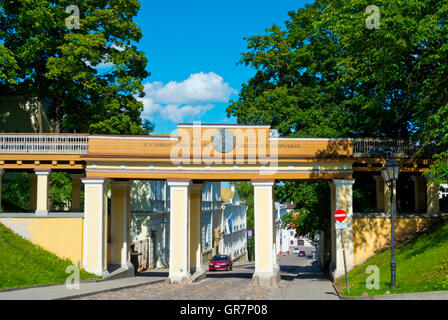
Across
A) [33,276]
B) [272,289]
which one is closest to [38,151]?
[33,276]

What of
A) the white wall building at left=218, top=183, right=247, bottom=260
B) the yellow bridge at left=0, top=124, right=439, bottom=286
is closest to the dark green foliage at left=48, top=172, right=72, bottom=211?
the yellow bridge at left=0, top=124, right=439, bottom=286

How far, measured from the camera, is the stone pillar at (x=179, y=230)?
2542cm

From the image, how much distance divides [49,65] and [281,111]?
50.8ft

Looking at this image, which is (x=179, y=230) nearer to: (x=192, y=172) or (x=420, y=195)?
(x=192, y=172)

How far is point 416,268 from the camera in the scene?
17859 millimetres

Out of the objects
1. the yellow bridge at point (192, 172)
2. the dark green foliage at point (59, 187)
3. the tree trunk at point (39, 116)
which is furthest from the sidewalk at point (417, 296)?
the tree trunk at point (39, 116)

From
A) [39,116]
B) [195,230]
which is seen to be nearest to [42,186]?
[195,230]

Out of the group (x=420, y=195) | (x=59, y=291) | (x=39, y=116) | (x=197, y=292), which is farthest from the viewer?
(x=39, y=116)

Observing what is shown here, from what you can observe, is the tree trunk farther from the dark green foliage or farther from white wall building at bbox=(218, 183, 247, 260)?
white wall building at bbox=(218, 183, 247, 260)

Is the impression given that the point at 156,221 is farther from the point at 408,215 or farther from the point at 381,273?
the point at 381,273

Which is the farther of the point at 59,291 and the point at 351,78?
the point at 351,78

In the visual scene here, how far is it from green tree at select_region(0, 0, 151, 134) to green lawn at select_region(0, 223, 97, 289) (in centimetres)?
1045

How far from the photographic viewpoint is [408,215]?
87.2 ft

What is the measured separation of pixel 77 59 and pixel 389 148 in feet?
65.8
